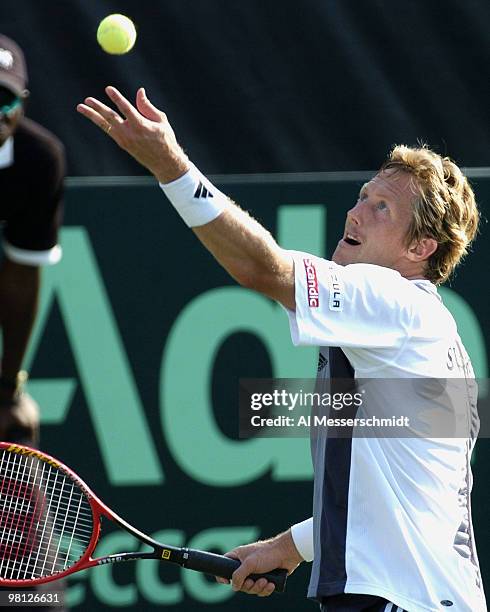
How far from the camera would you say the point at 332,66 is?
420 centimetres

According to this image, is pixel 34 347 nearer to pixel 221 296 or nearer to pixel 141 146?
pixel 221 296

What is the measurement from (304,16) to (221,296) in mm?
916

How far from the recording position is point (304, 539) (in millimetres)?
2711

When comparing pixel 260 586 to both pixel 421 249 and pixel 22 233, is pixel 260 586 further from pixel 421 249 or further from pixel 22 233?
pixel 22 233

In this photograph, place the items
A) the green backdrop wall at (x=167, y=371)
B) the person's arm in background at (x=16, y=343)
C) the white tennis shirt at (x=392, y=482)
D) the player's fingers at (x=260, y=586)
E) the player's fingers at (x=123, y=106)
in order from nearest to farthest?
the player's fingers at (x=123, y=106), the white tennis shirt at (x=392, y=482), the player's fingers at (x=260, y=586), the person's arm in background at (x=16, y=343), the green backdrop wall at (x=167, y=371)

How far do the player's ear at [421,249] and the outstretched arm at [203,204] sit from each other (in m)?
0.38

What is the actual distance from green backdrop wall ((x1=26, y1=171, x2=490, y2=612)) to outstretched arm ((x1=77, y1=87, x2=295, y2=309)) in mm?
1792

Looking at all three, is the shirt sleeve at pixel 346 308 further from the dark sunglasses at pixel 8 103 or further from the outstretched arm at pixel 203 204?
the dark sunglasses at pixel 8 103

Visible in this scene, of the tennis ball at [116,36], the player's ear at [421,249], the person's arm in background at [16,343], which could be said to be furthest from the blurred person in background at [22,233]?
the player's ear at [421,249]

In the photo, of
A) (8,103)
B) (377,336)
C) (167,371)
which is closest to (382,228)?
(377,336)

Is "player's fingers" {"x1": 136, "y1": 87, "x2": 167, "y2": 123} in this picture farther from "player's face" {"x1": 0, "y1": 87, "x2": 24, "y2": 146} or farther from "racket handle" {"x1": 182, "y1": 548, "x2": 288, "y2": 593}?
"player's face" {"x1": 0, "y1": 87, "x2": 24, "y2": 146}

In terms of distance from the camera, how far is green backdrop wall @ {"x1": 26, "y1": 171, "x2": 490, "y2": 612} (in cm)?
400

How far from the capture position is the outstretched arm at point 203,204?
2146 mm

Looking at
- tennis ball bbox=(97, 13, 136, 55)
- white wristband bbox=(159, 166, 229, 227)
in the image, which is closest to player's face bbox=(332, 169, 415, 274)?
white wristband bbox=(159, 166, 229, 227)
